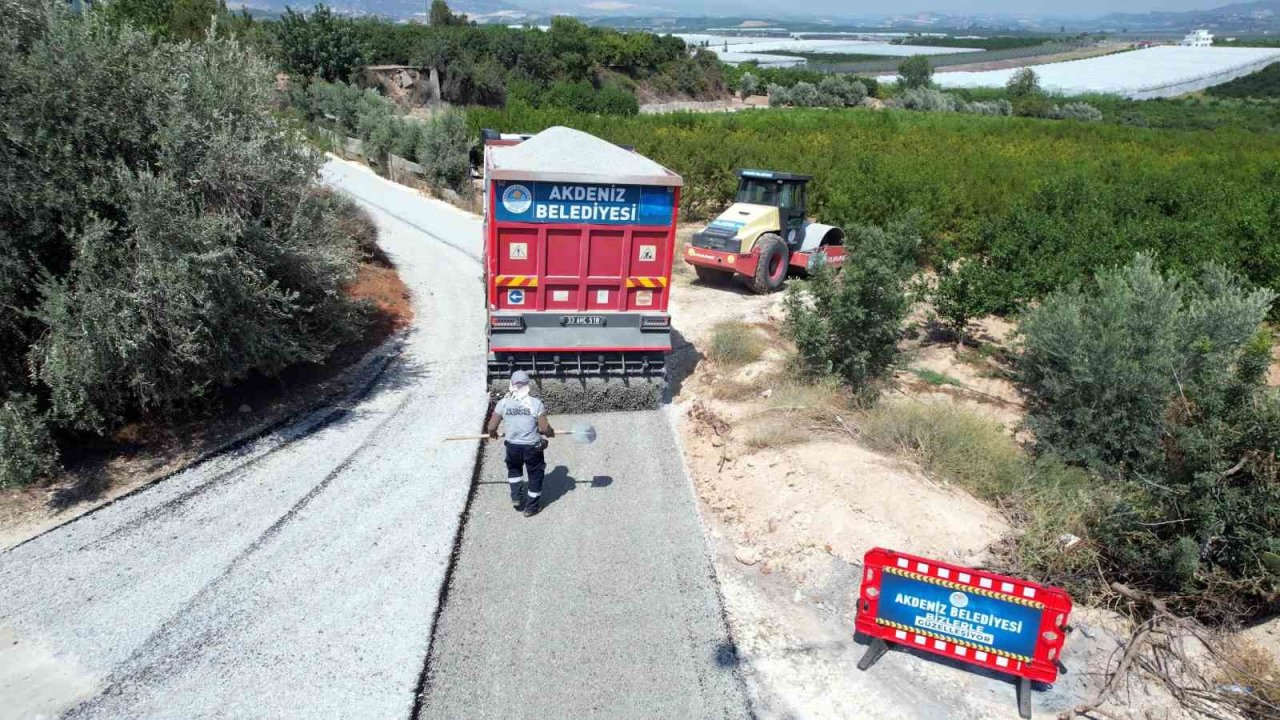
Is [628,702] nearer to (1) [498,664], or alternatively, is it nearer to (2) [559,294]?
(1) [498,664]

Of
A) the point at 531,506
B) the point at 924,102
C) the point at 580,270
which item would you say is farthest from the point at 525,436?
the point at 924,102

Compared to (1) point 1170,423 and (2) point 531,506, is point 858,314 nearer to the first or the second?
(1) point 1170,423

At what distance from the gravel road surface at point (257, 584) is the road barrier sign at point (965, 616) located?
3588mm

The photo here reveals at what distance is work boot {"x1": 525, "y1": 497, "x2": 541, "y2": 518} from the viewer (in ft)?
26.8

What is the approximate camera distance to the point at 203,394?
9523 millimetres

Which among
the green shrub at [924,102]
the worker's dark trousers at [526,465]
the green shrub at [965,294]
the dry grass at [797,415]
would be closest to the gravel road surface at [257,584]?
the worker's dark trousers at [526,465]

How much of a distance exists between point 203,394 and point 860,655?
312 inches

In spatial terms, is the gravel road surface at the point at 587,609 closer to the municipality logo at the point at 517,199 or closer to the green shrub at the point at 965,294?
the municipality logo at the point at 517,199

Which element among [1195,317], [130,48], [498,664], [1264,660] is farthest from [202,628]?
[1195,317]

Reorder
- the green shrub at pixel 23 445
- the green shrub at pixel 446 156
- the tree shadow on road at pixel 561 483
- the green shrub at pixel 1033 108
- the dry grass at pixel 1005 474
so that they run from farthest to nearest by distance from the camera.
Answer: the green shrub at pixel 1033 108
the green shrub at pixel 446 156
the tree shadow on road at pixel 561 483
the green shrub at pixel 23 445
the dry grass at pixel 1005 474

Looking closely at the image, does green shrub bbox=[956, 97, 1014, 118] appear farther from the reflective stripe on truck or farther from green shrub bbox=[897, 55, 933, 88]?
the reflective stripe on truck

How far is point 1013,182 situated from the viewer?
24.9 meters

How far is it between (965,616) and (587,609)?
301cm

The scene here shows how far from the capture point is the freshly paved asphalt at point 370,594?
5.75 m
